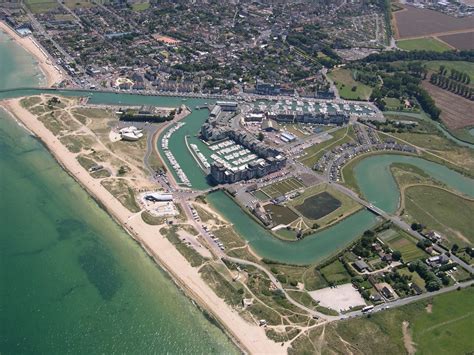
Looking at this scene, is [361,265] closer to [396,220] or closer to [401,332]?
[401,332]

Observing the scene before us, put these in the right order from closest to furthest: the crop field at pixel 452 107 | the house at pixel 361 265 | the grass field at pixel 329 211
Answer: the house at pixel 361 265, the grass field at pixel 329 211, the crop field at pixel 452 107

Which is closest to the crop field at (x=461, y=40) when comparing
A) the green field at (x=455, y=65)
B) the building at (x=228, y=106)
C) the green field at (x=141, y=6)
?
the green field at (x=455, y=65)

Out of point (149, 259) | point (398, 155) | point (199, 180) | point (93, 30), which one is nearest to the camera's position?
point (149, 259)

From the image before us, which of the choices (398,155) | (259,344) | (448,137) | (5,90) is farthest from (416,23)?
(259,344)

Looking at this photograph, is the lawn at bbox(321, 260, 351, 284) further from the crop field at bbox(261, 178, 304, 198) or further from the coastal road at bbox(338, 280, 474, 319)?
the crop field at bbox(261, 178, 304, 198)

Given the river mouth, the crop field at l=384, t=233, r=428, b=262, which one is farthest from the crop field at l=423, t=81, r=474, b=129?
the crop field at l=384, t=233, r=428, b=262

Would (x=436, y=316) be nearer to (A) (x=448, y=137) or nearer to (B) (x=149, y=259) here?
(B) (x=149, y=259)

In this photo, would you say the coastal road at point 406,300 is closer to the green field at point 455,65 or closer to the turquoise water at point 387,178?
the turquoise water at point 387,178
